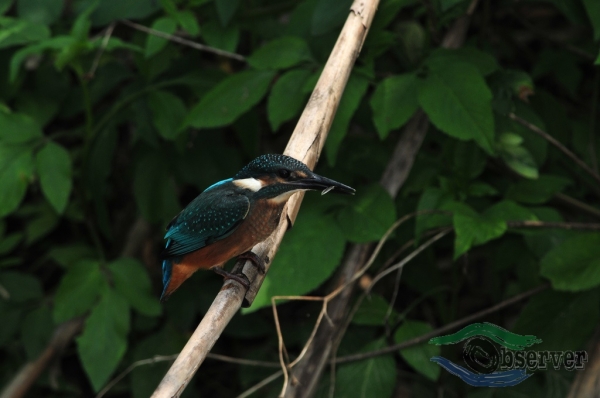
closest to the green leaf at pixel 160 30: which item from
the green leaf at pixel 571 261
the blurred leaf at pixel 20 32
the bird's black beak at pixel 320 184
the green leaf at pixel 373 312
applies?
the blurred leaf at pixel 20 32

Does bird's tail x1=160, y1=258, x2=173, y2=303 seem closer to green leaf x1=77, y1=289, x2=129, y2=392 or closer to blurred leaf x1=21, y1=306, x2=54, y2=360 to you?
green leaf x1=77, y1=289, x2=129, y2=392

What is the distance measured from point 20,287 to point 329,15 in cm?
198

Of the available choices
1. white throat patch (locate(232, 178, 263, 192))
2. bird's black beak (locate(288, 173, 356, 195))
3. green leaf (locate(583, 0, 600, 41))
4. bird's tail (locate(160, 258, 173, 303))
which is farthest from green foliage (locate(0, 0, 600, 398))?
bird's black beak (locate(288, 173, 356, 195))

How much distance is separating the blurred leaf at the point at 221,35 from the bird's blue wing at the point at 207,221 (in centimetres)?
107

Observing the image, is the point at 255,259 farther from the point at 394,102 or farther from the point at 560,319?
the point at 560,319

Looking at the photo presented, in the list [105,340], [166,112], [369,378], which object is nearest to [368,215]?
[369,378]

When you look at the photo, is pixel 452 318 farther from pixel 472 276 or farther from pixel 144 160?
pixel 144 160

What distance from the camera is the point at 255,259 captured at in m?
2.10

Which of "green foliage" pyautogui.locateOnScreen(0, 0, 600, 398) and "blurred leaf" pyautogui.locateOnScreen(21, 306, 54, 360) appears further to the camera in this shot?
"blurred leaf" pyautogui.locateOnScreen(21, 306, 54, 360)

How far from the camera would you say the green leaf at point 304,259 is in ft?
8.11

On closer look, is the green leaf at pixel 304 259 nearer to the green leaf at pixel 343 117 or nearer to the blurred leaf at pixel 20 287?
the green leaf at pixel 343 117

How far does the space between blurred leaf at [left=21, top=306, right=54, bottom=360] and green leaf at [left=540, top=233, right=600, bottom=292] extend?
2.24m

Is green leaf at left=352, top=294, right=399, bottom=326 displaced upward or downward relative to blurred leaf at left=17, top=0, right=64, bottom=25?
downward

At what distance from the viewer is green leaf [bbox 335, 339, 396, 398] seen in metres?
2.64
